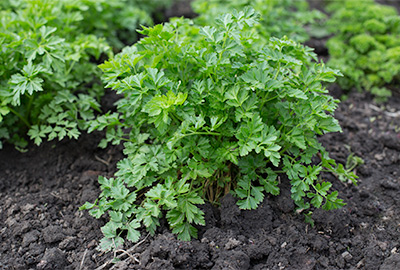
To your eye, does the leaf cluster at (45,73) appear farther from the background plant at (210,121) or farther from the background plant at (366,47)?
the background plant at (366,47)

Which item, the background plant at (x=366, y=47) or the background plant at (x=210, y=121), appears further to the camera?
the background plant at (x=366, y=47)

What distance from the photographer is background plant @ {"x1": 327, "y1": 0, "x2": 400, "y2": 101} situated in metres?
4.18

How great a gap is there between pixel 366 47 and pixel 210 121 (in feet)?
7.93

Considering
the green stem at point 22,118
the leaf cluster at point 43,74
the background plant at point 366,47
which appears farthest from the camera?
the background plant at point 366,47

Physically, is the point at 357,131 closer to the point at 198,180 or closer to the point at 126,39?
the point at 198,180

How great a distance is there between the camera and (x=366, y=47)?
4.30 metres

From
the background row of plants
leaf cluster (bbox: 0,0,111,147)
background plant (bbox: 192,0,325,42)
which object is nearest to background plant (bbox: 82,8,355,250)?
the background row of plants

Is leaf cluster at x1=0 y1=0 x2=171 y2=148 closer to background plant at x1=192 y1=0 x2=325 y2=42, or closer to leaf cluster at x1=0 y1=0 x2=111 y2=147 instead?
leaf cluster at x1=0 y1=0 x2=111 y2=147

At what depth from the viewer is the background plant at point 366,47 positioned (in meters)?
4.18

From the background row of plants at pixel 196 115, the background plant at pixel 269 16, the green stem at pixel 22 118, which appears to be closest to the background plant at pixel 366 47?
the background plant at pixel 269 16

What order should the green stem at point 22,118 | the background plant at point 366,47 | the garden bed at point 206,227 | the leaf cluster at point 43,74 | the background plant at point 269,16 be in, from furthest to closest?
the background plant at point 366,47 < the background plant at point 269,16 < the green stem at point 22,118 < the leaf cluster at point 43,74 < the garden bed at point 206,227

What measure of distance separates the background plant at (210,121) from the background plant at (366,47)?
1629mm

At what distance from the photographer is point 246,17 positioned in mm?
2664

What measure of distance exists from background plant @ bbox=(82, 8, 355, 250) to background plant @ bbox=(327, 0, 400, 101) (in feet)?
5.35
